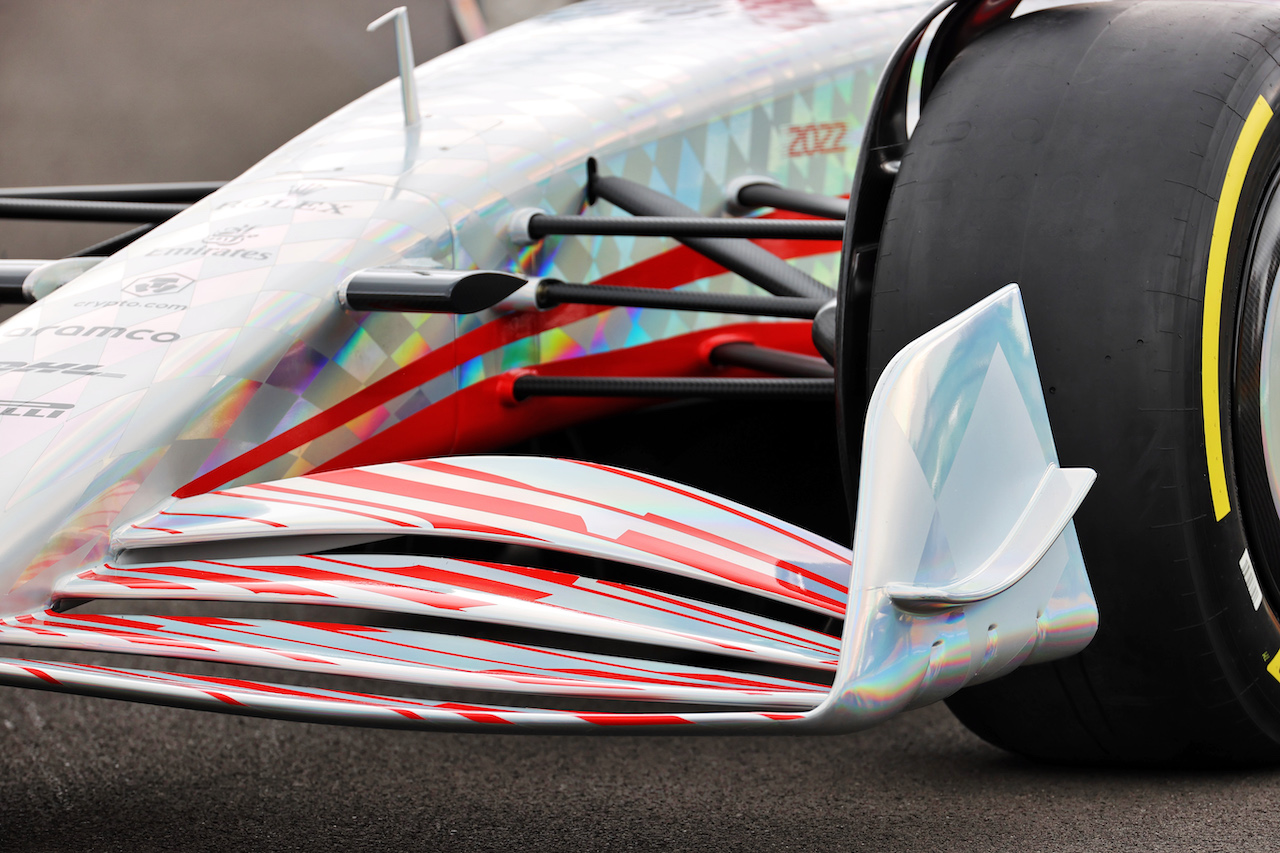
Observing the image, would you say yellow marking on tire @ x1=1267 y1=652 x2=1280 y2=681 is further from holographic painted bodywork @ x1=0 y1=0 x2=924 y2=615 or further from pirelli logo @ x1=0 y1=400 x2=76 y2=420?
pirelli logo @ x1=0 y1=400 x2=76 y2=420

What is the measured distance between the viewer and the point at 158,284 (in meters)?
1.63

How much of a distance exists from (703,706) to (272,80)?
6.91 meters

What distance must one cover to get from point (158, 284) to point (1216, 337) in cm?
115

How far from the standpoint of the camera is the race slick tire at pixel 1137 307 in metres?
1.38

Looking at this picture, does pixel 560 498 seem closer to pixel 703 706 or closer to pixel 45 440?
pixel 703 706

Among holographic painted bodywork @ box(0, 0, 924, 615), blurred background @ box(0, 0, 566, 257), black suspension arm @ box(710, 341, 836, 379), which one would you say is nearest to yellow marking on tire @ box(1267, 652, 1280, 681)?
black suspension arm @ box(710, 341, 836, 379)

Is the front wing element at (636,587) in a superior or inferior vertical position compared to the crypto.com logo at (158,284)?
inferior

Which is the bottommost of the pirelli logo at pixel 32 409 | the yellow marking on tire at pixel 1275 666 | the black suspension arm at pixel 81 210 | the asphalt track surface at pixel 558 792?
the asphalt track surface at pixel 558 792

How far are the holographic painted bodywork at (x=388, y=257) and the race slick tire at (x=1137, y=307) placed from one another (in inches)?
22.3

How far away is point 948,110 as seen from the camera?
1541 mm

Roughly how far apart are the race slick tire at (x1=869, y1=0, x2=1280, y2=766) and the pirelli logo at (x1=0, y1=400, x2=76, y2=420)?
0.83 meters

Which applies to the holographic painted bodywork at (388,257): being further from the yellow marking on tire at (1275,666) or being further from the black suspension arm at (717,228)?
the yellow marking on tire at (1275,666)

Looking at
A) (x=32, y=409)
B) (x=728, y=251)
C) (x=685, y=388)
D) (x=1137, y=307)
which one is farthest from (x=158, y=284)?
(x=1137, y=307)

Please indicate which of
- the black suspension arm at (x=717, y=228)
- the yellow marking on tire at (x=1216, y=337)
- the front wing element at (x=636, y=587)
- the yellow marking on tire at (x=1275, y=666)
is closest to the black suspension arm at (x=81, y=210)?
the black suspension arm at (x=717, y=228)
